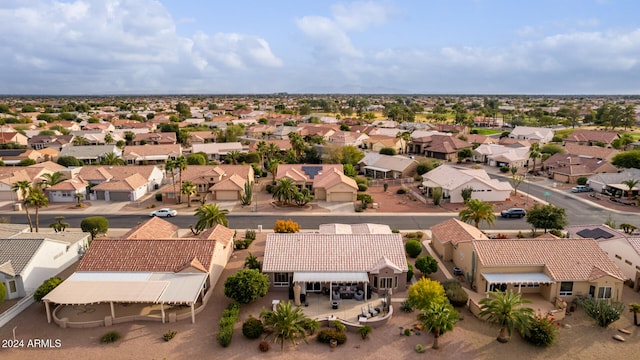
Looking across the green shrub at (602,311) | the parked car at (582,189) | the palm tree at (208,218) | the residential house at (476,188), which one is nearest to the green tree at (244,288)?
the palm tree at (208,218)

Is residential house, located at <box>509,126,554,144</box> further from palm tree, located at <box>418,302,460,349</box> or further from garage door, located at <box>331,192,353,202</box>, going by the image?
palm tree, located at <box>418,302,460,349</box>

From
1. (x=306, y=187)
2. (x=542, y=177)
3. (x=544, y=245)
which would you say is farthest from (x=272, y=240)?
(x=542, y=177)

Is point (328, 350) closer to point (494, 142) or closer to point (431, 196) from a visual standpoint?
point (431, 196)

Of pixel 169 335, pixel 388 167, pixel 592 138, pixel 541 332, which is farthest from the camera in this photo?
pixel 592 138

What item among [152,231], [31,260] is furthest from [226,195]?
[31,260]

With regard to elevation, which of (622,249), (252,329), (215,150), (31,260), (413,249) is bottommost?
(252,329)

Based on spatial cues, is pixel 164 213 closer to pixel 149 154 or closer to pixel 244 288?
→ pixel 244 288

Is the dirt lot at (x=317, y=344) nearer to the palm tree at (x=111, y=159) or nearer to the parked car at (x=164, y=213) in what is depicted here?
the parked car at (x=164, y=213)
